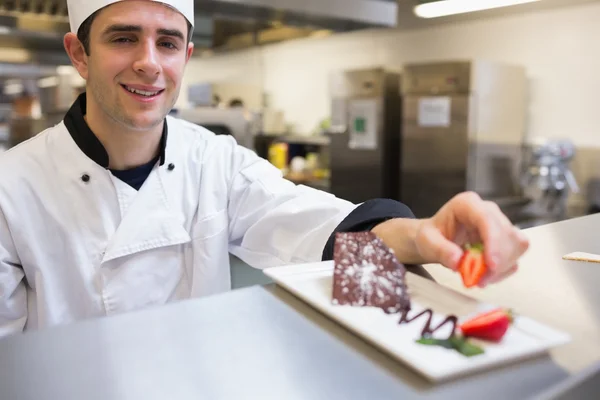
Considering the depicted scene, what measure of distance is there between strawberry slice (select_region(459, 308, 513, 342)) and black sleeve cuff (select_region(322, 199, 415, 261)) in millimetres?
449

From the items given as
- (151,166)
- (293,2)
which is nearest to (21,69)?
(293,2)

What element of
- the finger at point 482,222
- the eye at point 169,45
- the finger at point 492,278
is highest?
the eye at point 169,45

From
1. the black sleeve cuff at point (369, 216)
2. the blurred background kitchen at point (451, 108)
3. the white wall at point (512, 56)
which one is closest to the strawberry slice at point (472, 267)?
the black sleeve cuff at point (369, 216)

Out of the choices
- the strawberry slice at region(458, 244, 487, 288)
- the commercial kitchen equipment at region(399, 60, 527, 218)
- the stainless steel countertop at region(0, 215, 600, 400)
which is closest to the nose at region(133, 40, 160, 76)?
the stainless steel countertop at region(0, 215, 600, 400)

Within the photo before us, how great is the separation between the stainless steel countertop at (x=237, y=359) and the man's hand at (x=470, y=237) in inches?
3.8

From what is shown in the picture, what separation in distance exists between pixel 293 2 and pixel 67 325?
2014 millimetres

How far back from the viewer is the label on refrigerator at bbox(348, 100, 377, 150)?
4.12 meters

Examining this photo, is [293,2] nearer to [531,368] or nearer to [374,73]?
[374,73]

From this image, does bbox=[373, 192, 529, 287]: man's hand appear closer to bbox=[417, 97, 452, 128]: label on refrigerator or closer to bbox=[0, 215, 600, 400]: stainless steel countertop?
bbox=[0, 215, 600, 400]: stainless steel countertop

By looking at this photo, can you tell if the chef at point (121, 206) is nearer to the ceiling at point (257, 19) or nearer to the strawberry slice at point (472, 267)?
the strawberry slice at point (472, 267)

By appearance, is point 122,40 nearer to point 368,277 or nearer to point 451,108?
point 368,277

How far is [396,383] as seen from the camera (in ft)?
1.72

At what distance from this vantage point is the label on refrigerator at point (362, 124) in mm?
4121

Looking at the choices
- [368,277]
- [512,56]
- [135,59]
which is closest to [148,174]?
[135,59]
